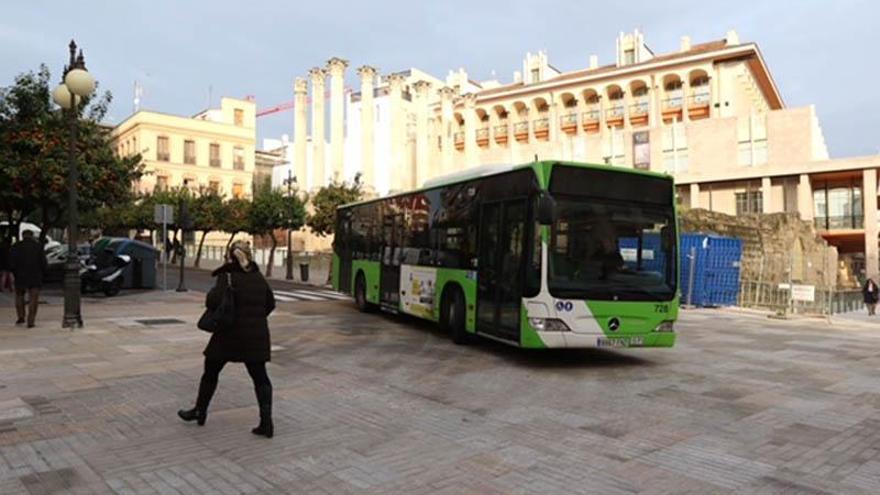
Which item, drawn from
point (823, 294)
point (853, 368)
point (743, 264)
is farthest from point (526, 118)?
point (853, 368)

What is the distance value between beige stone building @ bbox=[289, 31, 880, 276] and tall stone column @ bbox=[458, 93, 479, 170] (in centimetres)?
13

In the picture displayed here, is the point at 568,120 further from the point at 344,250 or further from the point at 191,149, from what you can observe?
the point at 344,250

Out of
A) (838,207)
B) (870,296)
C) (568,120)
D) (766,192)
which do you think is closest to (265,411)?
(870,296)

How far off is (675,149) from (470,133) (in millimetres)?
24109

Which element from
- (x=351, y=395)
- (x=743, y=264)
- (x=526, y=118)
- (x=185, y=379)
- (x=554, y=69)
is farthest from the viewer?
(x=554, y=69)

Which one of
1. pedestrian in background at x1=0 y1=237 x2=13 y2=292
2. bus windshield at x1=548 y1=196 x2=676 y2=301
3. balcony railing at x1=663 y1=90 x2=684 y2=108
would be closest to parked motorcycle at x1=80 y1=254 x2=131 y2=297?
pedestrian in background at x1=0 y1=237 x2=13 y2=292

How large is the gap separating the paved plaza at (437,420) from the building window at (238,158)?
54.3 metres

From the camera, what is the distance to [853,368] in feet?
33.0

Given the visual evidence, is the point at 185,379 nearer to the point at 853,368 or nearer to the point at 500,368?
the point at 500,368

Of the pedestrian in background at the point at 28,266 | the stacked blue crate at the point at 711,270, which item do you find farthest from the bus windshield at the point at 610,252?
the stacked blue crate at the point at 711,270

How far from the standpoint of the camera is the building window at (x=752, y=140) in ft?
152

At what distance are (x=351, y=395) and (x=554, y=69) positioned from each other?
7528cm

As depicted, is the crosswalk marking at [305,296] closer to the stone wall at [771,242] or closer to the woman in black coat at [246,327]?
the stone wall at [771,242]

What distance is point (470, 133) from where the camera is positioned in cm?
6844
